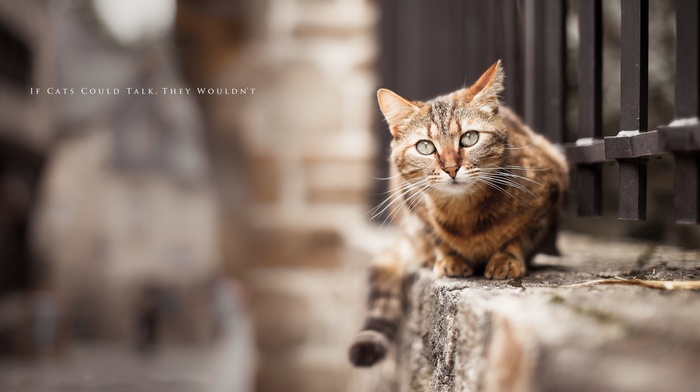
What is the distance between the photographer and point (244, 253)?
9.94ft

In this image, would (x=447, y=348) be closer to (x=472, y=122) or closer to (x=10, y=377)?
(x=472, y=122)

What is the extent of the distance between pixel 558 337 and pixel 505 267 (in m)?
0.51

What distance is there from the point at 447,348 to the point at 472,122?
421 millimetres

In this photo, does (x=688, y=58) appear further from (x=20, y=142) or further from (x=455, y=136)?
(x=20, y=142)

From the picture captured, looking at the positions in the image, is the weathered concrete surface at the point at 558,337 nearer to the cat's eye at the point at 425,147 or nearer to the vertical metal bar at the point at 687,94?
the vertical metal bar at the point at 687,94

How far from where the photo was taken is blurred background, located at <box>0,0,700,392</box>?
289 centimetres

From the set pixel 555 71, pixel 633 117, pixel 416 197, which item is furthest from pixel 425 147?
pixel 555 71

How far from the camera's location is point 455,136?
112cm

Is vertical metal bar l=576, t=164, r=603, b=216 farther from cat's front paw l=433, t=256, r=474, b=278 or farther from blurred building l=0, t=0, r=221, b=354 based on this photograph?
blurred building l=0, t=0, r=221, b=354

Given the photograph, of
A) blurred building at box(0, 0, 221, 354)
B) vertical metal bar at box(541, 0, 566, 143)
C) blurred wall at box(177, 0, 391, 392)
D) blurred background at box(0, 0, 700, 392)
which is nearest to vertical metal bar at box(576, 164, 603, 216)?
vertical metal bar at box(541, 0, 566, 143)

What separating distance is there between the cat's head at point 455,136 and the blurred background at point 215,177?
4.47 ft

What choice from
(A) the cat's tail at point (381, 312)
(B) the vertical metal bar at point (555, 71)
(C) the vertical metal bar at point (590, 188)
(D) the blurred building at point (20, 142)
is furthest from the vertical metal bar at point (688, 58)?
(D) the blurred building at point (20, 142)

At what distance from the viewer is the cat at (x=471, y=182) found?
1.12 m

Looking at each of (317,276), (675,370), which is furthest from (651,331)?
(317,276)
